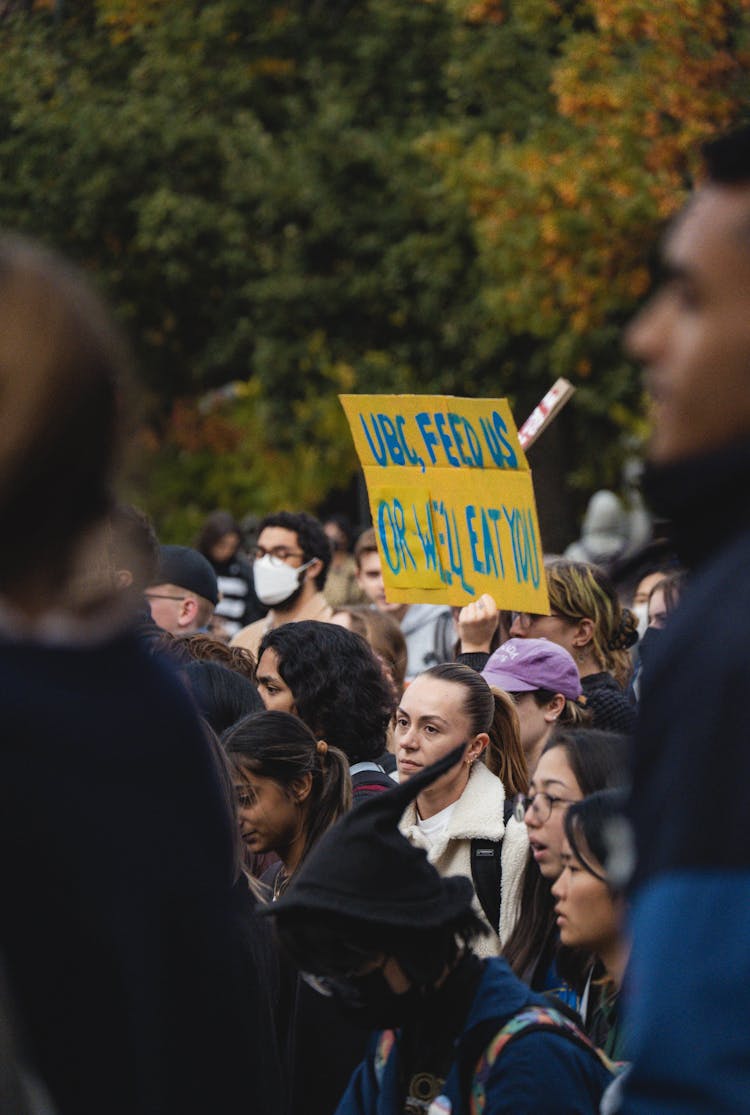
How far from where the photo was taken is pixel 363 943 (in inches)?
105

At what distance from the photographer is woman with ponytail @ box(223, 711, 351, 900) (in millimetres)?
4504

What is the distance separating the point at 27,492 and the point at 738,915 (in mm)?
683

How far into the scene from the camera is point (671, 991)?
1424mm

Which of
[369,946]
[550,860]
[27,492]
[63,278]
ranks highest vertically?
[63,278]

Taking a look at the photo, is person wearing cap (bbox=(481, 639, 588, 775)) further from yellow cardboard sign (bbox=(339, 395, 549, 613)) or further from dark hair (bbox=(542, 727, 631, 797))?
dark hair (bbox=(542, 727, 631, 797))

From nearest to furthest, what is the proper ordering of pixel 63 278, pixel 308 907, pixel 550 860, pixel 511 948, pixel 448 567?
1. pixel 63 278
2. pixel 308 907
3. pixel 550 860
4. pixel 511 948
5. pixel 448 567

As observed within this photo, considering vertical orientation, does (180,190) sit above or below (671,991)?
below

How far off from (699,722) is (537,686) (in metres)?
4.03

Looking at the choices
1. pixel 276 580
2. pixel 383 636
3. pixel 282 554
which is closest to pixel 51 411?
pixel 383 636

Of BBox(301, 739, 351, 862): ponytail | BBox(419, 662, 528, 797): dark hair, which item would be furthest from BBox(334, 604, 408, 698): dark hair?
BBox(301, 739, 351, 862): ponytail

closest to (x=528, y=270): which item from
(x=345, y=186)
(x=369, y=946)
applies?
(x=345, y=186)

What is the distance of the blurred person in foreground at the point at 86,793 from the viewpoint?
1474 mm

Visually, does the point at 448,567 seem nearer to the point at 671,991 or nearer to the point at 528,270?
the point at 671,991

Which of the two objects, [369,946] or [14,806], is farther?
[369,946]
